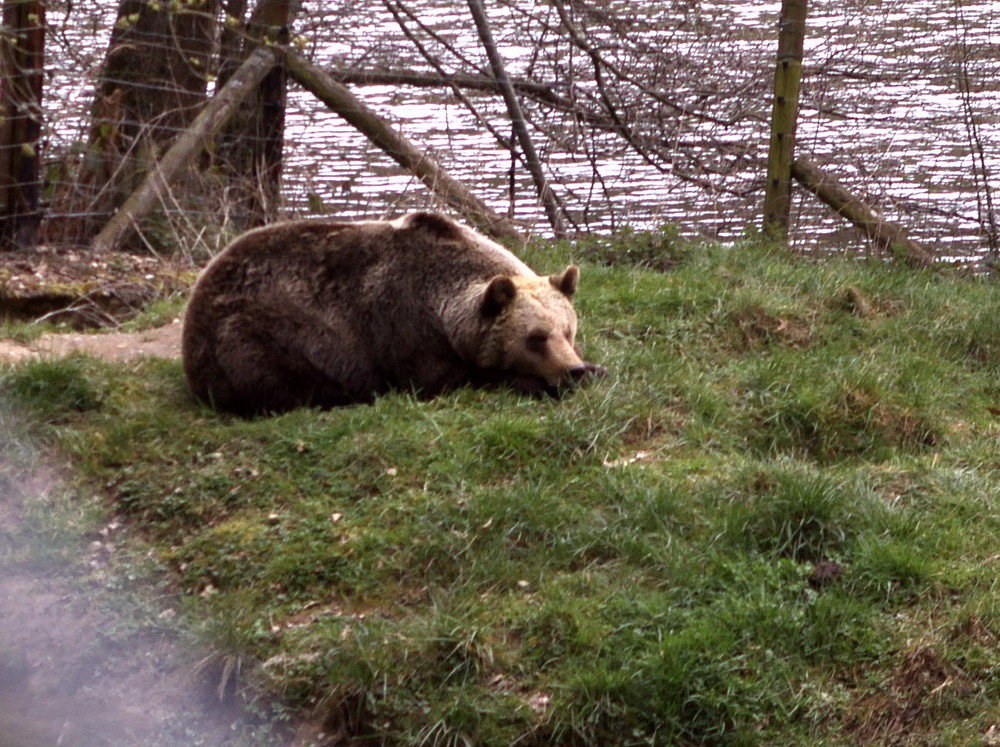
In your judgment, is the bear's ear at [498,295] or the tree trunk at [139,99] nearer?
the bear's ear at [498,295]

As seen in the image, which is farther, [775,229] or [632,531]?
[775,229]

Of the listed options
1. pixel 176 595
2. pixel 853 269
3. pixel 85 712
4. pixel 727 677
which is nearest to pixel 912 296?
pixel 853 269

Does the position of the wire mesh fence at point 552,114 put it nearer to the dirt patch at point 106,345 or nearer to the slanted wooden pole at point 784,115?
the slanted wooden pole at point 784,115

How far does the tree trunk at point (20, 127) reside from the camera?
8.53m

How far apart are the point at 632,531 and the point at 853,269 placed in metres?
3.76

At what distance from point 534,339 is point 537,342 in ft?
0.08

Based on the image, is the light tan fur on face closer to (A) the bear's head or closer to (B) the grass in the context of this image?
(A) the bear's head

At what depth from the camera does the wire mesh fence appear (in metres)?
9.09

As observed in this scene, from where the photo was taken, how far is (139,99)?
10008mm

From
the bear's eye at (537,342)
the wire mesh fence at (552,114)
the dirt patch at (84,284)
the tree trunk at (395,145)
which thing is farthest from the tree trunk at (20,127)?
the bear's eye at (537,342)

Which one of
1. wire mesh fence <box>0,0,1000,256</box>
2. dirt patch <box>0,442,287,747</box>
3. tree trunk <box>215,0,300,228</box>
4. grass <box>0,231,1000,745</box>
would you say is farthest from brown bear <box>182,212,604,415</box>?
tree trunk <box>215,0,300,228</box>

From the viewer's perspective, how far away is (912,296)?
7582 millimetres

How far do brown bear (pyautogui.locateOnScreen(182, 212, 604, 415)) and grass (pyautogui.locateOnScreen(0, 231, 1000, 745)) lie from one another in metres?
0.22

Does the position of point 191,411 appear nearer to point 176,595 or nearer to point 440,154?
point 176,595
